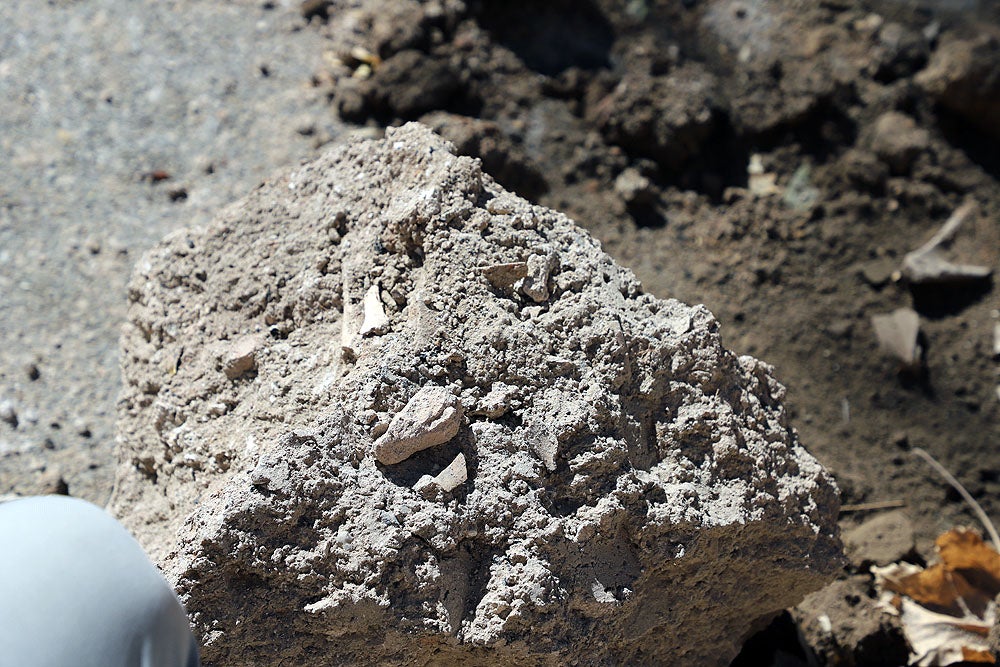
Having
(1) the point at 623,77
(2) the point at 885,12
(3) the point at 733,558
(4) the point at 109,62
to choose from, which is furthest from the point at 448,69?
(3) the point at 733,558

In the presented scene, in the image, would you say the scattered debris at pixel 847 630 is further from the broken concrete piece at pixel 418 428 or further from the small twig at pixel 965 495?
the broken concrete piece at pixel 418 428

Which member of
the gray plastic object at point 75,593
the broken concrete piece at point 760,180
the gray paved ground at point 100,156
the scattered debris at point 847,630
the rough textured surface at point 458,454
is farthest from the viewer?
the broken concrete piece at point 760,180

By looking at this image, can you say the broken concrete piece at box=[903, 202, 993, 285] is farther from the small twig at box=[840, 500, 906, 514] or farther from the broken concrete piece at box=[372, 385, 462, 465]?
the broken concrete piece at box=[372, 385, 462, 465]

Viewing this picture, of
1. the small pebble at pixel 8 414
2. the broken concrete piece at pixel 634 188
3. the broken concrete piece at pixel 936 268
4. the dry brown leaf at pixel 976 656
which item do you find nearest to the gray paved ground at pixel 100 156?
the small pebble at pixel 8 414

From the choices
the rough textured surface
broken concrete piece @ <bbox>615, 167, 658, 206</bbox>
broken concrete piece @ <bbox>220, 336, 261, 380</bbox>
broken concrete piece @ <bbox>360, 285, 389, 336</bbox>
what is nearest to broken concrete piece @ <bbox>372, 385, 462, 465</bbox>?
the rough textured surface

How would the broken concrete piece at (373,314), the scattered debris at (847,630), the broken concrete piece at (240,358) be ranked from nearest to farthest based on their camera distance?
the broken concrete piece at (373,314), the broken concrete piece at (240,358), the scattered debris at (847,630)

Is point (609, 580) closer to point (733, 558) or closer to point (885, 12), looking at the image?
point (733, 558)

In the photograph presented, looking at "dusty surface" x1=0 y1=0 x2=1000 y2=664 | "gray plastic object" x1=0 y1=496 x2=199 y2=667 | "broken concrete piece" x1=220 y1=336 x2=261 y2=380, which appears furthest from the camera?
"dusty surface" x1=0 y1=0 x2=1000 y2=664
